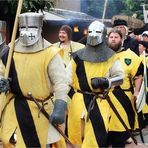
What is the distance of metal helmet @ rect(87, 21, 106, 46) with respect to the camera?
19.1 ft

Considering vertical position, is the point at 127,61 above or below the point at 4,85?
below

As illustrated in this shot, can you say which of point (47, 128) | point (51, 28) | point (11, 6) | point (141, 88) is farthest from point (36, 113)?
point (51, 28)

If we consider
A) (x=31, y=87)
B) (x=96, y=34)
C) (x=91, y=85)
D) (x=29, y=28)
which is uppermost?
(x=29, y=28)

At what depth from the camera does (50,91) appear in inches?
194

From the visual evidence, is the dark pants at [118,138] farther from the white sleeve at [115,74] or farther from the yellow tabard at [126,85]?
the white sleeve at [115,74]

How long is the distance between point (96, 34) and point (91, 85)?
60cm

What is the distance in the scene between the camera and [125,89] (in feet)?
21.8

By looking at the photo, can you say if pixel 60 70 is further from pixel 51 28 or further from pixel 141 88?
pixel 51 28

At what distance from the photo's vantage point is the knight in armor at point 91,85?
5723mm

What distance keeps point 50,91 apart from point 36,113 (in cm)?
24

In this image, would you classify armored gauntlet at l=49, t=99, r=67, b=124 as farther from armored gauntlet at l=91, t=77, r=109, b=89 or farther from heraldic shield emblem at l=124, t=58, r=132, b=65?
heraldic shield emblem at l=124, t=58, r=132, b=65

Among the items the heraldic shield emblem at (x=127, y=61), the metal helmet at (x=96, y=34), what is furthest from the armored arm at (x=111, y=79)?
the heraldic shield emblem at (x=127, y=61)

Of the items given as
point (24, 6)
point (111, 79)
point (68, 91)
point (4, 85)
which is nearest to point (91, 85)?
point (111, 79)

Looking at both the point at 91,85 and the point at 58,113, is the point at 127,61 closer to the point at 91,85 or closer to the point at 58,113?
the point at 91,85
